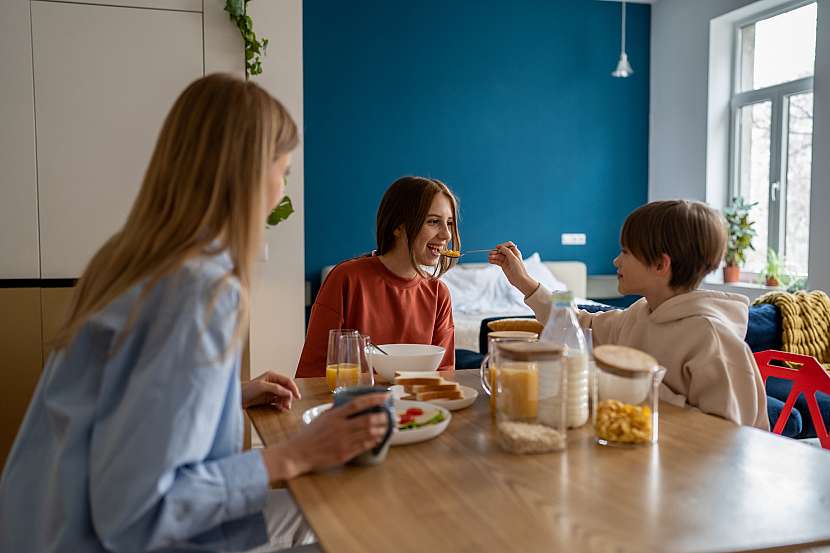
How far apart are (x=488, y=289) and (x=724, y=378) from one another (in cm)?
398

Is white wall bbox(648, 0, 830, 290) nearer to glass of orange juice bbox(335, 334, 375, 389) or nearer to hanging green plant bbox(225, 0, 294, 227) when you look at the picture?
hanging green plant bbox(225, 0, 294, 227)

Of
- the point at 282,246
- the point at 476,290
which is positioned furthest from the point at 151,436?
the point at 476,290

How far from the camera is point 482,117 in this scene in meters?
6.02

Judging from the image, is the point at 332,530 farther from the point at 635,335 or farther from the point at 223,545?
the point at 635,335

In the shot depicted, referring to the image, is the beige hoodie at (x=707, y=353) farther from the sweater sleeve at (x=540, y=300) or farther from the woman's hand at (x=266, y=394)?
the woman's hand at (x=266, y=394)

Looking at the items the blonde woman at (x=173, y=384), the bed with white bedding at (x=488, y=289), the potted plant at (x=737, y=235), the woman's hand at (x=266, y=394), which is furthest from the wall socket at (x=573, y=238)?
the blonde woman at (x=173, y=384)

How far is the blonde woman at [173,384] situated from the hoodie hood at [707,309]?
0.77 m

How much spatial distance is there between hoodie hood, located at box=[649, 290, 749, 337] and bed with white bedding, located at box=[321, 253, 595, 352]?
2936 mm

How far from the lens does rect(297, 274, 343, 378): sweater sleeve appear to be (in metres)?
2.06

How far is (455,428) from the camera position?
1242 millimetres

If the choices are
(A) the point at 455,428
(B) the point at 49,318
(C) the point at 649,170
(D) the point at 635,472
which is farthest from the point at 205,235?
(C) the point at 649,170

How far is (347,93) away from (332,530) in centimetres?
516

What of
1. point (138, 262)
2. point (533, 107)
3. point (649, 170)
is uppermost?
point (533, 107)

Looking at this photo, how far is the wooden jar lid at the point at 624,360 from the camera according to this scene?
1.13 m
